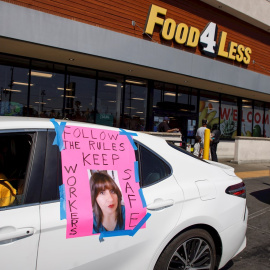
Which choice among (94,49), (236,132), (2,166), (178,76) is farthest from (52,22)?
(236,132)

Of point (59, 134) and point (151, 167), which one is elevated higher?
point (59, 134)

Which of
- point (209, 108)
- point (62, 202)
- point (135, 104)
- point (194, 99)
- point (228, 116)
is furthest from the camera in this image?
point (228, 116)

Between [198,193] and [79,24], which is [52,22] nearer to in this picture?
[79,24]

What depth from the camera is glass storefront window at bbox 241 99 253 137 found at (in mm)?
17469

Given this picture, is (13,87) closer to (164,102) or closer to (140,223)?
(164,102)

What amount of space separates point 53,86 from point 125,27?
3534mm

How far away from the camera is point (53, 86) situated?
420 inches

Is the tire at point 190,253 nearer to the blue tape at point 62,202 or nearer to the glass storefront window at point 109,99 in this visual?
the blue tape at point 62,202

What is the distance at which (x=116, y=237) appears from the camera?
2.12 metres

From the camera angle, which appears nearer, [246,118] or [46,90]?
[46,90]

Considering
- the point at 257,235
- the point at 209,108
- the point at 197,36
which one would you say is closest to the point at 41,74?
the point at 197,36

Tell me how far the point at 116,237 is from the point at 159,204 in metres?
0.44

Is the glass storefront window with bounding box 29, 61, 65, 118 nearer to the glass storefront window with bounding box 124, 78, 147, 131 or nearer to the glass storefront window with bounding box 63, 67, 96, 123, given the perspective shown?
the glass storefront window with bounding box 63, 67, 96, 123

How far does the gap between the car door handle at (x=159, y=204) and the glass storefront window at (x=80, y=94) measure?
30.1 ft
